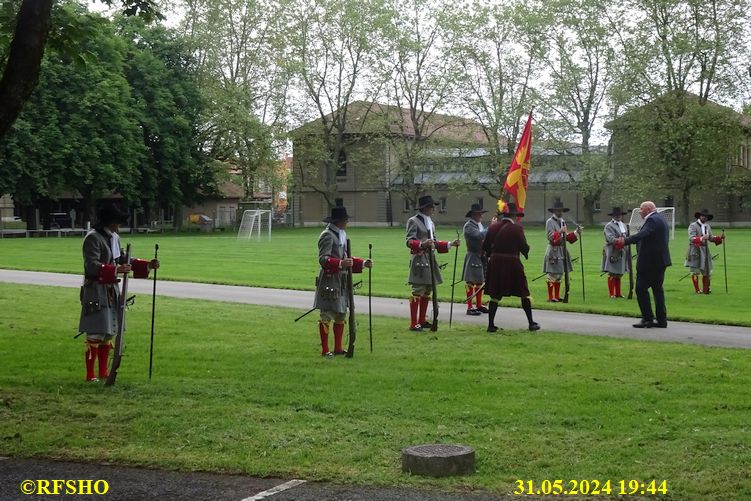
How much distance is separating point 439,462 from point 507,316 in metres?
10.1

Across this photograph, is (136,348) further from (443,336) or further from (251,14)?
(251,14)

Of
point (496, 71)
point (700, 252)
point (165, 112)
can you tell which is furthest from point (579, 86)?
point (700, 252)

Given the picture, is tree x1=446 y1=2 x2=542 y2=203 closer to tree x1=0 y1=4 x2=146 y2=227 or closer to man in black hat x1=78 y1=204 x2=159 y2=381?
tree x1=0 y1=4 x2=146 y2=227

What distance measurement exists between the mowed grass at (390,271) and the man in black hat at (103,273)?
9855 millimetres

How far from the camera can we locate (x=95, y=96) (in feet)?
184

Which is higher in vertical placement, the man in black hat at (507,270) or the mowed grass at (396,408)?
the man in black hat at (507,270)

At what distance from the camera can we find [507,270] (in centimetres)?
1412

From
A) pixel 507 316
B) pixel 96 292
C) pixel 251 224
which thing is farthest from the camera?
pixel 251 224

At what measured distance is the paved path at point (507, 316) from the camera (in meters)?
13.7

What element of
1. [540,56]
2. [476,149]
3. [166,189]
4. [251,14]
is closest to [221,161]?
[166,189]

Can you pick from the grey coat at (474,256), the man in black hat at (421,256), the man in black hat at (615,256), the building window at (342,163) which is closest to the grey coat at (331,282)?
the man in black hat at (421,256)

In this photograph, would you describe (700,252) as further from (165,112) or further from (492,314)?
(165,112)

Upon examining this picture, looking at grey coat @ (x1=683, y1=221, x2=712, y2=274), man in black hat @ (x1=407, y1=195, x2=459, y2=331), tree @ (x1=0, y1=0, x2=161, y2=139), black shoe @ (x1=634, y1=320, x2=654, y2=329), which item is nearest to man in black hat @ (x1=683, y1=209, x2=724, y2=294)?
grey coat @ (x1=683, y1=221, x2=712, y2=274)
